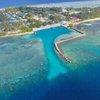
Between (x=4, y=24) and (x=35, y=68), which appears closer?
(x=35, y=68)

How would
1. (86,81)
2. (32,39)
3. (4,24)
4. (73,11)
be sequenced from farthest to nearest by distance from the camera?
(73,11) → (4,24) → (32,39) → (86,81)

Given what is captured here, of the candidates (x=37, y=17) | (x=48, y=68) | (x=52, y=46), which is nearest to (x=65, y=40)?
(x=52, y=46)

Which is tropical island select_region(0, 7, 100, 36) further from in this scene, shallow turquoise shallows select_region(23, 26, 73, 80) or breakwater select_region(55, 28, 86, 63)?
breakwater select_region(55, 28, 86, 63)

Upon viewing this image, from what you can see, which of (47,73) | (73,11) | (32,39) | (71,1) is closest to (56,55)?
(47,73)

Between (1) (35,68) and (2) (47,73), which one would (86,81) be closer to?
(2) (47,73)

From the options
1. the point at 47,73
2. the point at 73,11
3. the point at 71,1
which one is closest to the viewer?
the point at 47,73

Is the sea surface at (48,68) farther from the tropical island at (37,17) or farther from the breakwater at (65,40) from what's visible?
the tropical island at (37,17)

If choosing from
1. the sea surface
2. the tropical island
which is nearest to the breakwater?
the sea surface

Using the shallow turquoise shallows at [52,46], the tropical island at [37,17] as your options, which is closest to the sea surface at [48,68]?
the shallow turquoise shallows at [52,46]
